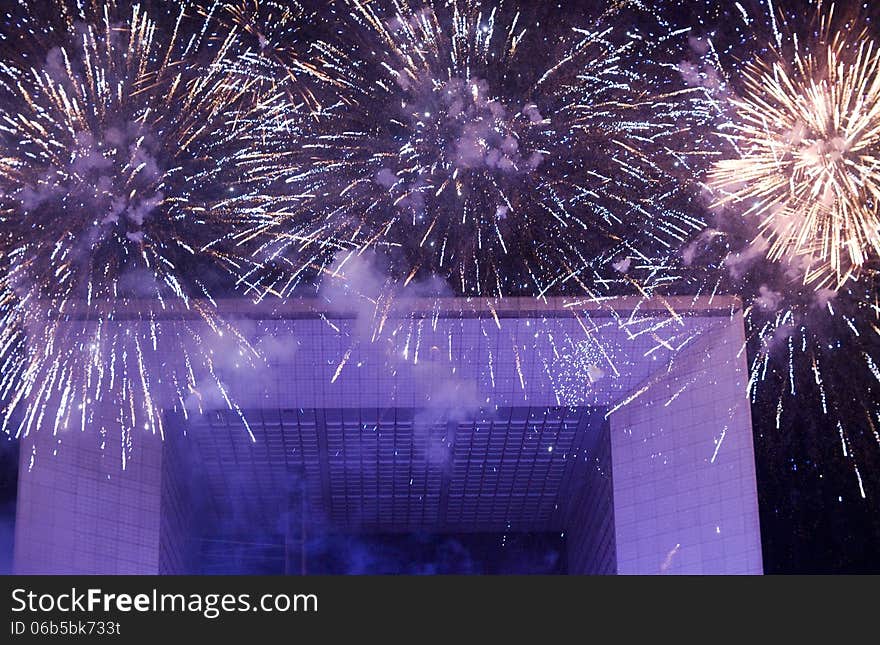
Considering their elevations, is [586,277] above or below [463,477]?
above

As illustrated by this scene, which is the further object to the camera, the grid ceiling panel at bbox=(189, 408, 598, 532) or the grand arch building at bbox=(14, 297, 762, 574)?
the grid ceiling panel at bbox=(189, 408, 598, 532)

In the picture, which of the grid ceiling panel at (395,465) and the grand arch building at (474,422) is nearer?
the grand arch building at (474,422)

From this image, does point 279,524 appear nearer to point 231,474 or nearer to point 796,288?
point 231,474

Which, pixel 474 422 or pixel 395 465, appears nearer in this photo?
pixel 474 422

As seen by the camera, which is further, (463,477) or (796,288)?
(463,477)

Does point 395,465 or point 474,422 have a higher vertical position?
point 474,422

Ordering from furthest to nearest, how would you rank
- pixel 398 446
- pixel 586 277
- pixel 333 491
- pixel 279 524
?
pixel 279 524 → pixel 333 491 → pixel 398 446 → pixel 586 277

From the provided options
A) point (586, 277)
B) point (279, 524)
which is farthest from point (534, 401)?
point (279, 524)

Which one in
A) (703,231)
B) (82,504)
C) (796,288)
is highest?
(703,231)
